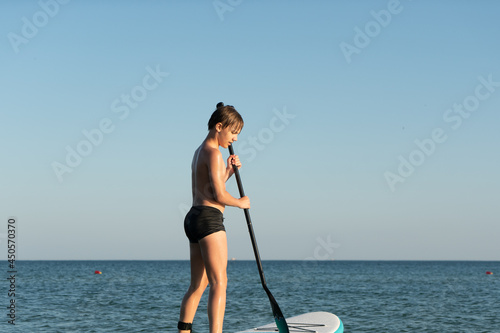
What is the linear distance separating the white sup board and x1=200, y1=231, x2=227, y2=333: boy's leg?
6.58 feet

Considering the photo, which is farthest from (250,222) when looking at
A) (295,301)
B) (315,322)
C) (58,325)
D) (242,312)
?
(295,301)

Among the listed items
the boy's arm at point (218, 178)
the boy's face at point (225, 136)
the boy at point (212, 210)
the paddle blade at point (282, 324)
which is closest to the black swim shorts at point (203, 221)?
the boy at point (212, 210)

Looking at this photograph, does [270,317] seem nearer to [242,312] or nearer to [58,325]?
[242,312]

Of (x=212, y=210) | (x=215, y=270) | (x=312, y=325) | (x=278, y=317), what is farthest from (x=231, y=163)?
(x=312, y=325)

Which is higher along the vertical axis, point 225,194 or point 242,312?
point 225,194

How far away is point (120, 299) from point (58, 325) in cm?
1206

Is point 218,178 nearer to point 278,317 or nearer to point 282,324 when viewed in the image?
point 278,317

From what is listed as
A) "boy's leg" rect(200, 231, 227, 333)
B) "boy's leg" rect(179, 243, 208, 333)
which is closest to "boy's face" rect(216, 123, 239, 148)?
"boy's leg" rect(200, 231, 227, 333)

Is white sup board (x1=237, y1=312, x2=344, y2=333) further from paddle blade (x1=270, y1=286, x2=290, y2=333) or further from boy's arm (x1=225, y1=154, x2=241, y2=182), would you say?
boy's arm (x1=225, y1=154, x2=241, y2=182)

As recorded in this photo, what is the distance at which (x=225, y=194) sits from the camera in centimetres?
498

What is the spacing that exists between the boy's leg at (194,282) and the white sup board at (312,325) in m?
1.87

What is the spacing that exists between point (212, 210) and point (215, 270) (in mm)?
514

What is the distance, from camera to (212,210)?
5008 millimetres

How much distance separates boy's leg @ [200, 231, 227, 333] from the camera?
4.96 metres
